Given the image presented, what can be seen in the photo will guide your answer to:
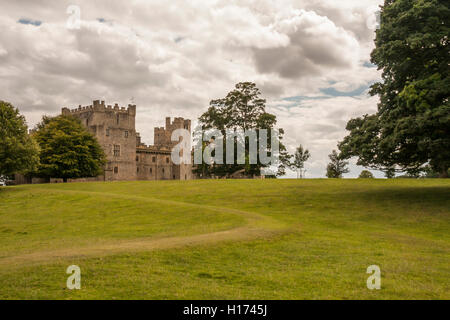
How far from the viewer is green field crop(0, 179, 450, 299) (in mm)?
9328

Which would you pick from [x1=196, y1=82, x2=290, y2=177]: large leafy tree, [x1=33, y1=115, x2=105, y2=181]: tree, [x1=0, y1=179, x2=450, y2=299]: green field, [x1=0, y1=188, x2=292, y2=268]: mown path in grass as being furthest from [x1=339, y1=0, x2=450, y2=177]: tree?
[x1=33, y1=115, x2=105, y2=181]: tree

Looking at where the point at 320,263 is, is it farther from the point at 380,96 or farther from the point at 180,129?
the point at 180,129

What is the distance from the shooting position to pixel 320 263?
1177 cm

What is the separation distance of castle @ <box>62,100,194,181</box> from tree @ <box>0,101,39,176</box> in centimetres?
3723

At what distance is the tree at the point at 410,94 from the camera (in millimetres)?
22906

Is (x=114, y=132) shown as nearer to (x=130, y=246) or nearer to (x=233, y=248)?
(x=130, y=246)

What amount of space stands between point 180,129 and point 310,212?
83.7 meters

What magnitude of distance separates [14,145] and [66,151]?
1821cm

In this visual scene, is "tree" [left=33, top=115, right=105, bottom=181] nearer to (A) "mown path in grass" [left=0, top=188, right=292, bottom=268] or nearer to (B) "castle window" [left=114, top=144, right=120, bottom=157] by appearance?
(B) "castle window" [left=114, top=144, right=120, bottom=157]

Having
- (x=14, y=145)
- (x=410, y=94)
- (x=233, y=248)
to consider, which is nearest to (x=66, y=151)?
(x=14, y=145)

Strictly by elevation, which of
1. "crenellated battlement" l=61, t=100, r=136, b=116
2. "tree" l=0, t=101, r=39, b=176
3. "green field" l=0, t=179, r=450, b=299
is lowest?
"green field" l=0, t=179, r=450, b=299

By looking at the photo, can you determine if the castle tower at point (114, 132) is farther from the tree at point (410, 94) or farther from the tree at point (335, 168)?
the tree at point (410, 94)

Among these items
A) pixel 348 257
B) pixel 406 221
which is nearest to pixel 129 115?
pixel 406 221

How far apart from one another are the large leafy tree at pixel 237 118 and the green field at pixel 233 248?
24626 mm
